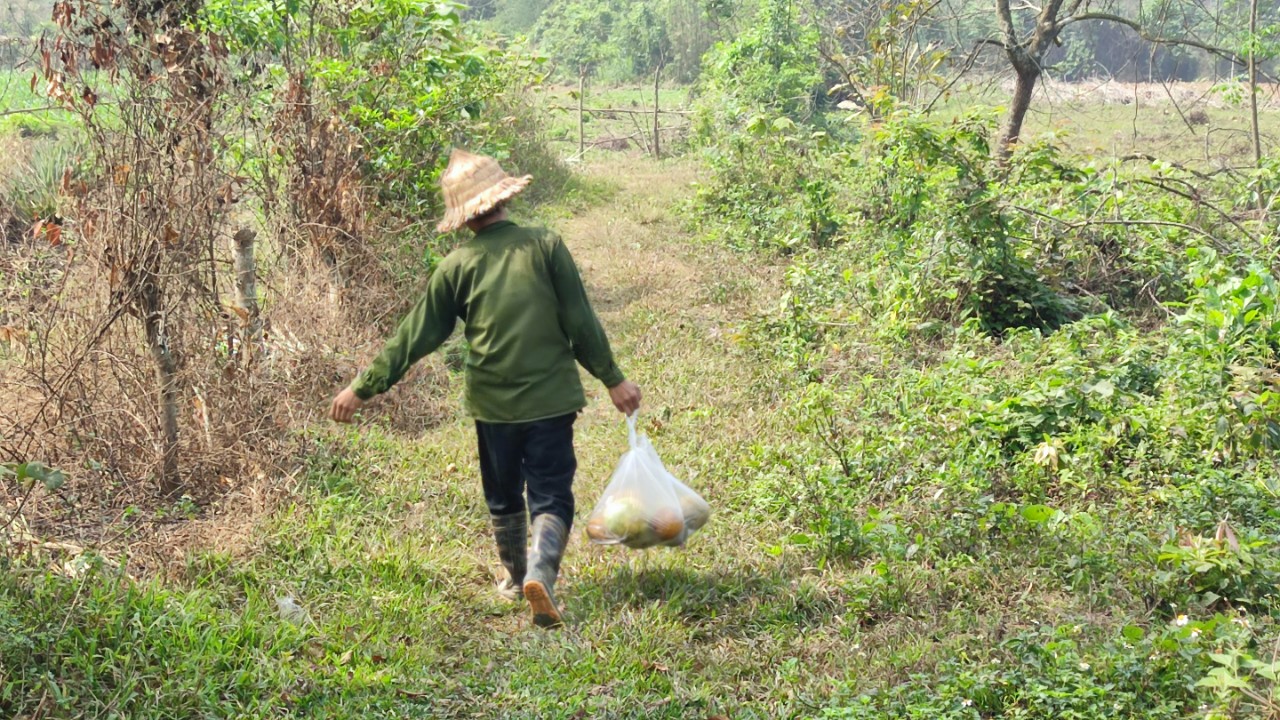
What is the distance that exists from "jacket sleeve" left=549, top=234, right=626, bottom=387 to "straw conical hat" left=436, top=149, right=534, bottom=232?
25cm

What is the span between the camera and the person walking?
13.4 ft

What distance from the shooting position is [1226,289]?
5.16 metres

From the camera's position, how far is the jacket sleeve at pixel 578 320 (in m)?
4.11

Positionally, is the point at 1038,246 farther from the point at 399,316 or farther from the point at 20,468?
the point at 20,468

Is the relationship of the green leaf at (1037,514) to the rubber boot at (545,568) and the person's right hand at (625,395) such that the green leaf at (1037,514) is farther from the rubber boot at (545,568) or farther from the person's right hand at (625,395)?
the rubber boot at (545,568)

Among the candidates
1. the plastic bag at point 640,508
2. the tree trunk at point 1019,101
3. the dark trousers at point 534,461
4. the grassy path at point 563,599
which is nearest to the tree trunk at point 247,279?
the grassy path at point 563,599

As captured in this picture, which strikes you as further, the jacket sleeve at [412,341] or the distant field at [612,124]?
the distant field at [612,124]

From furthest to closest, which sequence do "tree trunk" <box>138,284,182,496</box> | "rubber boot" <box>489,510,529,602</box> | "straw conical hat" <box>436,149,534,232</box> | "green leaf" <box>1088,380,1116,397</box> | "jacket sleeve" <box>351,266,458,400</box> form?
1. "green leaf" <box>1088,380,1116,397</box>
2. "tree trunk" <box>138,284,182,496</box>
3. "rubber boot" <box>489,510,529,602</box>
4. "jacket sleeve" <box>351,266,458,400</box>
5. "straw conical hat" <box>436,149,534,232</box>

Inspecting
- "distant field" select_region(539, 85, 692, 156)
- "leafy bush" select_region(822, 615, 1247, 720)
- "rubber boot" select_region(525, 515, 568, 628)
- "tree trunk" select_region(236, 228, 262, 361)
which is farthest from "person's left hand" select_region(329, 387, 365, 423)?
"distant field" select_region(539, 85, 692, 156)

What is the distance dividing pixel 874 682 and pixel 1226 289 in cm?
289

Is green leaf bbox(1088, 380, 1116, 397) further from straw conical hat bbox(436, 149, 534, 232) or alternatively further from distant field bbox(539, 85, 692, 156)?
distant field bbox(539, 85, 692, 156)

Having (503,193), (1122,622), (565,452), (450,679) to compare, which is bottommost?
(450,679)

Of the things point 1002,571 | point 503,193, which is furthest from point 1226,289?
point 503,193

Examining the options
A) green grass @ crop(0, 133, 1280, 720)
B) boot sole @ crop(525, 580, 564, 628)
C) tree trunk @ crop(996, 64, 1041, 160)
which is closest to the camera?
green grass @ crop(0, 133, 1280, 720)
